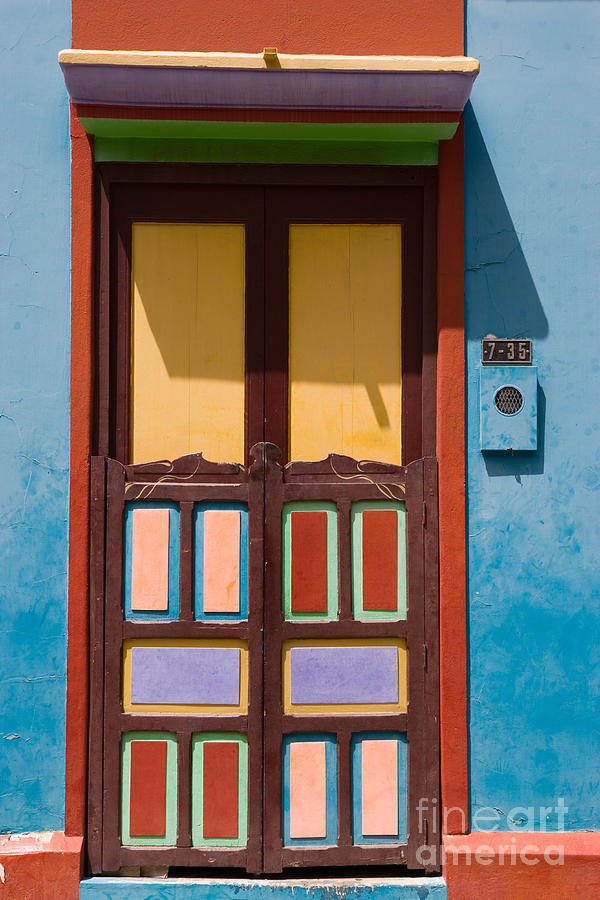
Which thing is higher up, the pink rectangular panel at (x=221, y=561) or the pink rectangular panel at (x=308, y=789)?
the pink rectangular panel at (x=221, y=561)

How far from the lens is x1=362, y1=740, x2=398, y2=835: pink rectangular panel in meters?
3.58

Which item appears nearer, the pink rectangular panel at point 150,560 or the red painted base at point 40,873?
the red painted base at point 40,873

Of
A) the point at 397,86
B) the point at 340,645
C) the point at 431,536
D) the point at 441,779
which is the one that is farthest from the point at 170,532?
the point at 397,86

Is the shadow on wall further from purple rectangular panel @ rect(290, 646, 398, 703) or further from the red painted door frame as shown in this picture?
purple rectangular panel @ rect(290, 646, 398, 703)

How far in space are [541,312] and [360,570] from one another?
1.50m

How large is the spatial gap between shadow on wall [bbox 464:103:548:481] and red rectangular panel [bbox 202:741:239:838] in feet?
6.93

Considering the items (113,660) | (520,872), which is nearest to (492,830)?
(520,872)

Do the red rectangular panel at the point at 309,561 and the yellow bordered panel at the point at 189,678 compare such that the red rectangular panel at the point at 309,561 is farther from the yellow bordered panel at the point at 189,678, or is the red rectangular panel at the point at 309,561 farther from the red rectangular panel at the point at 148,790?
the red rectangular panel at the point at 148,790

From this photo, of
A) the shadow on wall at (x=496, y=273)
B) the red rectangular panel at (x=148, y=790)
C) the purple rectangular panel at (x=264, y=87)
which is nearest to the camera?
the purple rectangular panel at (x=264, y=87)

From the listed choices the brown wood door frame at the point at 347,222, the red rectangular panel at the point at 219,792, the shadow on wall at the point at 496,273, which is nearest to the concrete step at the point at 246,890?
the red rectangular panel at the point at 219,792

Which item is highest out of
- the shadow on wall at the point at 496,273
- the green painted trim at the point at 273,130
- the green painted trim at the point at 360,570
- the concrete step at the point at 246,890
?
the green painted trim at the point at 273,130

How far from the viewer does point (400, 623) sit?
11.8 feet

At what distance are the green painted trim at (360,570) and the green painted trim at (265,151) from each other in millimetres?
1628

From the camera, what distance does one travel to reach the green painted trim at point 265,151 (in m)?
3.63
